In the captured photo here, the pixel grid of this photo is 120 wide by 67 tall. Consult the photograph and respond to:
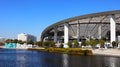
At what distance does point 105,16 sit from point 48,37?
8364cm

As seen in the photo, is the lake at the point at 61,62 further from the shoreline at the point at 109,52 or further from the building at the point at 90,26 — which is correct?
the building at the point at 90,26

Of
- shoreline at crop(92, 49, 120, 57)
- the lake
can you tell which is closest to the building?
shoreline at crop(92, 49, 120, 57)

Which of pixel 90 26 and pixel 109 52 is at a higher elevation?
pixel 90 26

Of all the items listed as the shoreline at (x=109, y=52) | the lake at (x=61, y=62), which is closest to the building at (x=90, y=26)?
the shoreline at (x=109, y=52)

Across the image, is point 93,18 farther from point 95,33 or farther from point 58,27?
point 58,27

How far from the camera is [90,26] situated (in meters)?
132

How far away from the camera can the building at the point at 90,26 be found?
109188mm

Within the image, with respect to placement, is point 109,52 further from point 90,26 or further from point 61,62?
point 90,26

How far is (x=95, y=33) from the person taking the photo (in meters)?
138

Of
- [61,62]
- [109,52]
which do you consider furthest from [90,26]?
[61,62]

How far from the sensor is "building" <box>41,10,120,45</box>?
358 feet

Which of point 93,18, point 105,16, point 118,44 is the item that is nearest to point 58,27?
point 93,18

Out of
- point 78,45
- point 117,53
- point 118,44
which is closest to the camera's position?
point 117,53

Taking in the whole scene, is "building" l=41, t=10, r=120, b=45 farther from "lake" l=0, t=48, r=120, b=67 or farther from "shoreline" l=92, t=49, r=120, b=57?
"lake" l=0, t=48, r=120, b=67
